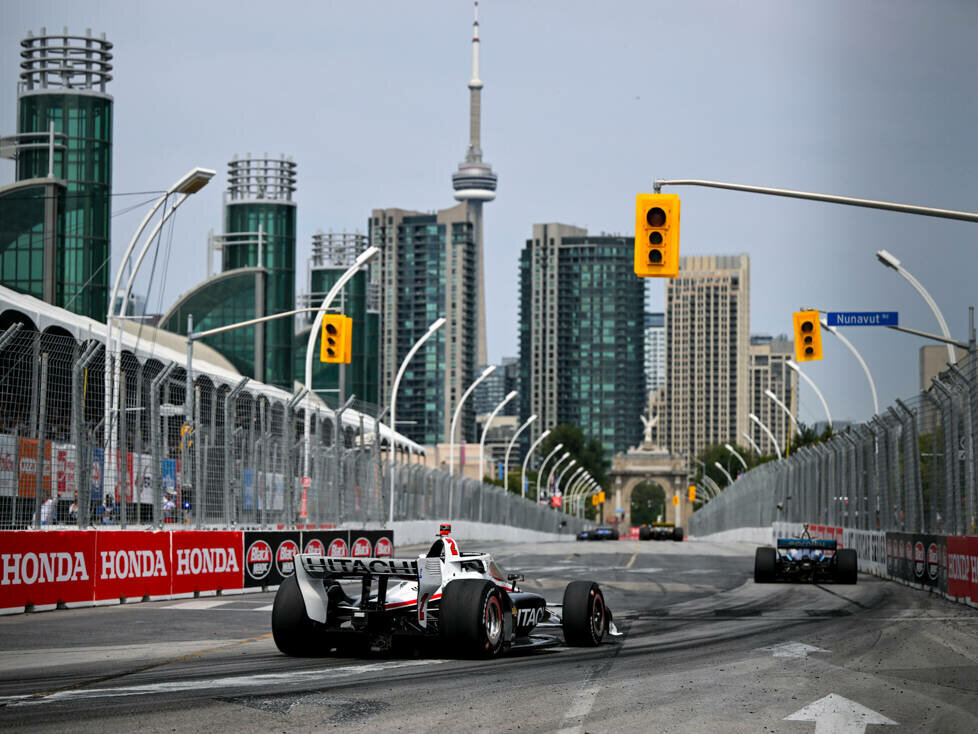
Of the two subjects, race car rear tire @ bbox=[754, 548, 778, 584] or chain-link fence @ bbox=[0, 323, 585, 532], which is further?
race car rear tire @ bbox=[754, 548, 778, 584]

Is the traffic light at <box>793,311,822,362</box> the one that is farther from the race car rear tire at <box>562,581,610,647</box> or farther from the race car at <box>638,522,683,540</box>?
the race car at <box>638,522,683,540</box>

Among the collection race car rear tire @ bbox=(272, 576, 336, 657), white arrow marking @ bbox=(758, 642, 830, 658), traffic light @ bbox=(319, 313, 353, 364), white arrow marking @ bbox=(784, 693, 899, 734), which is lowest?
white arrow marking @ bbox=(758, 642, 830, 658)

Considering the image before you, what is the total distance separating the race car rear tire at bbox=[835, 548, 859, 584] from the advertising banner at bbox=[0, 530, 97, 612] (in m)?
14.0

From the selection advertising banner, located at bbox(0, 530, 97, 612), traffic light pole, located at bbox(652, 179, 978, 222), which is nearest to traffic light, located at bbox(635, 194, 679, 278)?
traffic light pole, located at bbox(652, 179, 978, 222)

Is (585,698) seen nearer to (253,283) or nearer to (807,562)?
(807,562)

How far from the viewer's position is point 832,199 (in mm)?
19031

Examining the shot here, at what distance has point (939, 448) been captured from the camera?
23.5 meters

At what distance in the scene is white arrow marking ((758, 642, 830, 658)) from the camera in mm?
12673

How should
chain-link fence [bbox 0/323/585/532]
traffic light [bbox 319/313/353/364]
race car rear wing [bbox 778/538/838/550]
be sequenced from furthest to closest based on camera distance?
traffic light [bbox 319/313/353/364]
race car rear wing [bbox 778/538/838/550]
chain-link fence [bbox 0/323/585/532]

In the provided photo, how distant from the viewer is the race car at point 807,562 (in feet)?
85.6

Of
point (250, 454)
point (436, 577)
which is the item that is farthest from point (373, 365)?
point (436, 577)

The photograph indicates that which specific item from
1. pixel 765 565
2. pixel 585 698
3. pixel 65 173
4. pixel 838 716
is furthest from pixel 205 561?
pixel 65 173

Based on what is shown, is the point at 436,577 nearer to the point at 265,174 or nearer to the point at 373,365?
the point at 265,174

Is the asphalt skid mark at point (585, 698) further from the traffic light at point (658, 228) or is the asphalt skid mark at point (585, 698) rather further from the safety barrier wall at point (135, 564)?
the traffic light at point (658, 228)
